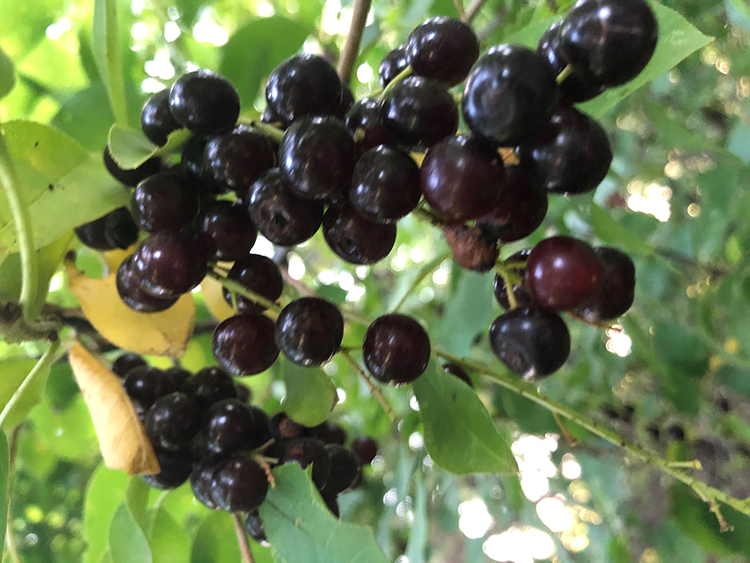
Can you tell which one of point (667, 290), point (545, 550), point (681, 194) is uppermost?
point (667, 290)

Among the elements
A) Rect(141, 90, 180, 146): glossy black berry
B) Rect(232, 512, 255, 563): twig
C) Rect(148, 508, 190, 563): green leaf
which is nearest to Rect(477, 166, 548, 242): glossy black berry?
Rect(141, 90, 180, 146): glossy black berry

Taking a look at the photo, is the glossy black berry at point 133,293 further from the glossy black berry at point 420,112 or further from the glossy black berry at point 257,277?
the glossy black berry at point 420,112

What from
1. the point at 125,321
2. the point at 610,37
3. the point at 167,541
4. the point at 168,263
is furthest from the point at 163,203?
the point at 167,541

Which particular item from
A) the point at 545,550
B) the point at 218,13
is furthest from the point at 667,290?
the point at 218,13

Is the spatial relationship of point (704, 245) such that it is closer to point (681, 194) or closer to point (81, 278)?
point (681, 194)

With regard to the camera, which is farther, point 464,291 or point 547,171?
point 464,291

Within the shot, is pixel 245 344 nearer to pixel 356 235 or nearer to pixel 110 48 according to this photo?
pixel 356 235
